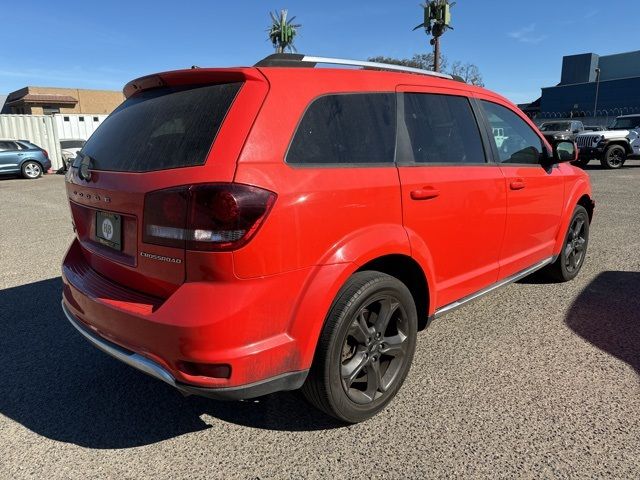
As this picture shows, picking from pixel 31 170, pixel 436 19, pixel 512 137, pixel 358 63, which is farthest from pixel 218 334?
pixel 436 19

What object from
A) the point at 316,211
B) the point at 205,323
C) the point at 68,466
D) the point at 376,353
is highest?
the point at 316,211

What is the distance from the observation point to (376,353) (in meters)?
2.58

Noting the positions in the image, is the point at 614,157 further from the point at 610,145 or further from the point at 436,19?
the point at 436,19

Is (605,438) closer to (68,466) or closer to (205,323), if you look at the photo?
(205,323)

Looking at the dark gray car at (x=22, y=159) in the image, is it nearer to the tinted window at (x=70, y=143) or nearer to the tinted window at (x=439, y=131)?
the tinted window at (x=70, y=143)

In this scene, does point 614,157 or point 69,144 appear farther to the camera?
point 69,144

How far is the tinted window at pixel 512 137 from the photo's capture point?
3572 mm

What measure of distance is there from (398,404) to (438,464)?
20.8 inches

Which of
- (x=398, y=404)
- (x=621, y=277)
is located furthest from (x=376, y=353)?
(x=621, y=277)

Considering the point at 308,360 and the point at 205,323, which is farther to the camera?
the point at 308,360

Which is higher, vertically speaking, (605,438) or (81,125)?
(81,125)

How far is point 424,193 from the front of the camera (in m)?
2.72

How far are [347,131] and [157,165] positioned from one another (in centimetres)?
95

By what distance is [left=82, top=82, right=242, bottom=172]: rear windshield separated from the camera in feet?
7.05
